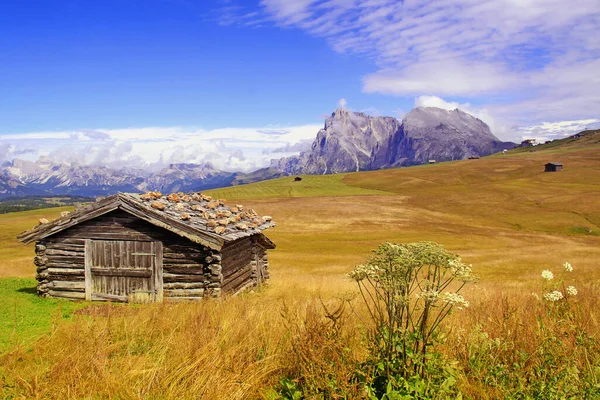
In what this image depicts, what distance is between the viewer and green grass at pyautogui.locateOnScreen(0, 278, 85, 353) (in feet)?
33.8

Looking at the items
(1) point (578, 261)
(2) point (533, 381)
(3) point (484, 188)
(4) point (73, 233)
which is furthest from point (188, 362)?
(3) point (484, 188)

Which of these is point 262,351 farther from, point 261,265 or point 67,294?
point 261,265

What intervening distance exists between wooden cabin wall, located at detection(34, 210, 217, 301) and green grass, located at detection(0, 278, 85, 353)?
90 cm

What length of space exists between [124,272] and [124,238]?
1381 mm

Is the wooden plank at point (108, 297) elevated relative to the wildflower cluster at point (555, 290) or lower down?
lower down

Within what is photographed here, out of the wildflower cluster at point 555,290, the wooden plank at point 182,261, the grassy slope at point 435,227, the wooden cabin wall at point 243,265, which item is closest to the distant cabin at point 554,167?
the grassy slope at point 435,227

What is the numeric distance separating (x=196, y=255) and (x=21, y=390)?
1194 cm

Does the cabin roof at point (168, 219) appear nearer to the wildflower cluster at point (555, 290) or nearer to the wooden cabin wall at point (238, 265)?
the wooden cabin wall at point (238, 265)

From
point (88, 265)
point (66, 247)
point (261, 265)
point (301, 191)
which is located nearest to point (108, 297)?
point (88, 265)

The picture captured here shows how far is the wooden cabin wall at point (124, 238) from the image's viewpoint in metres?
16.6

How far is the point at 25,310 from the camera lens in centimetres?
1421

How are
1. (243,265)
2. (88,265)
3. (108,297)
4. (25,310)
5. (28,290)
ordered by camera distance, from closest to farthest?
(25,310)
(108,297)
(88,265)
(28,290)
(243,265)

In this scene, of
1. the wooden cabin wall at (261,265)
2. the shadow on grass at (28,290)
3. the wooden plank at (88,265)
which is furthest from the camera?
the wooden cabin wall at (261,265)

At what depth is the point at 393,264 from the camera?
15.5 feet
